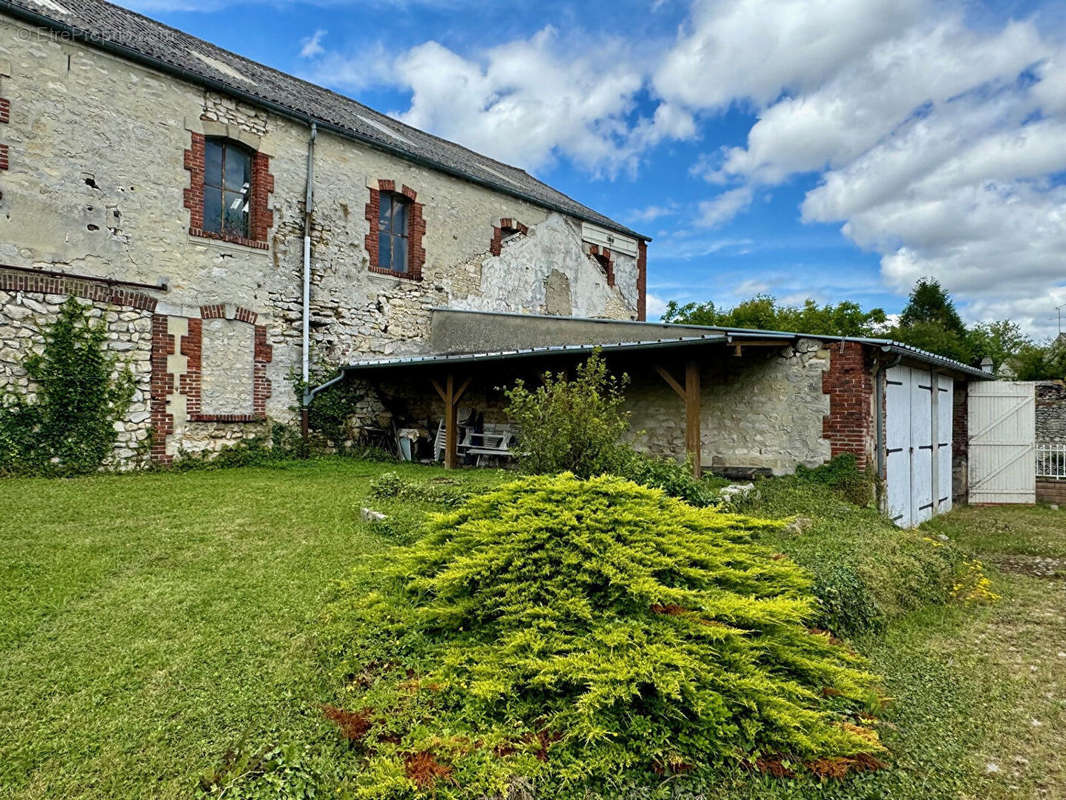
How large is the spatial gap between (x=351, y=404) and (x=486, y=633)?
9242 millimetres

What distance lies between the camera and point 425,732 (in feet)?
7.71

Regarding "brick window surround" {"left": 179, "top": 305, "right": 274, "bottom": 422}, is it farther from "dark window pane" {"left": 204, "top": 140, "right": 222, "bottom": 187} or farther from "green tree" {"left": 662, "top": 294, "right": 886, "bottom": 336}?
"green tree" {"left": 662, "top": 294, "right": 886, "bottom": 336}

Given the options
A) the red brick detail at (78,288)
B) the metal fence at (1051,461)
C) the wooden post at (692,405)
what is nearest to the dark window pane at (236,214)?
the red brick detail at (78,288)

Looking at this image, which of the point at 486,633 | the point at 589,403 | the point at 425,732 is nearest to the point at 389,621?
the point at 486,633

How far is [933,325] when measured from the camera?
30.8 meters

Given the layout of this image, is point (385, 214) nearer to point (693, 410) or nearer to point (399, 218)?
point (399, 218)

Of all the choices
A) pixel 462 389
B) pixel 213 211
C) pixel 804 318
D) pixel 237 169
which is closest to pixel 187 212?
pixel 213 211

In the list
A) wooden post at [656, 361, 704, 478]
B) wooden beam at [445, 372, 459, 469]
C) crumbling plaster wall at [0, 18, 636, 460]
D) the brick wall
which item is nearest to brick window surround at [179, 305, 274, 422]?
crumbling plaster wall at [0, 18, 636, 460]

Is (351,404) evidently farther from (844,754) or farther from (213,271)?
(844,754)

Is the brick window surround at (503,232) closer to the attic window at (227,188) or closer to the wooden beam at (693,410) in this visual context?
the attic window at (227,188)

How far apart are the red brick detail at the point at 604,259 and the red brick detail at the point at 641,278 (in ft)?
4.38

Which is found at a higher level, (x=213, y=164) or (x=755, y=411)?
(x=213, y=164)

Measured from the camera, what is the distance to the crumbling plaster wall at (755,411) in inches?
316

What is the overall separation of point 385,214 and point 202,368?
16.0ft
